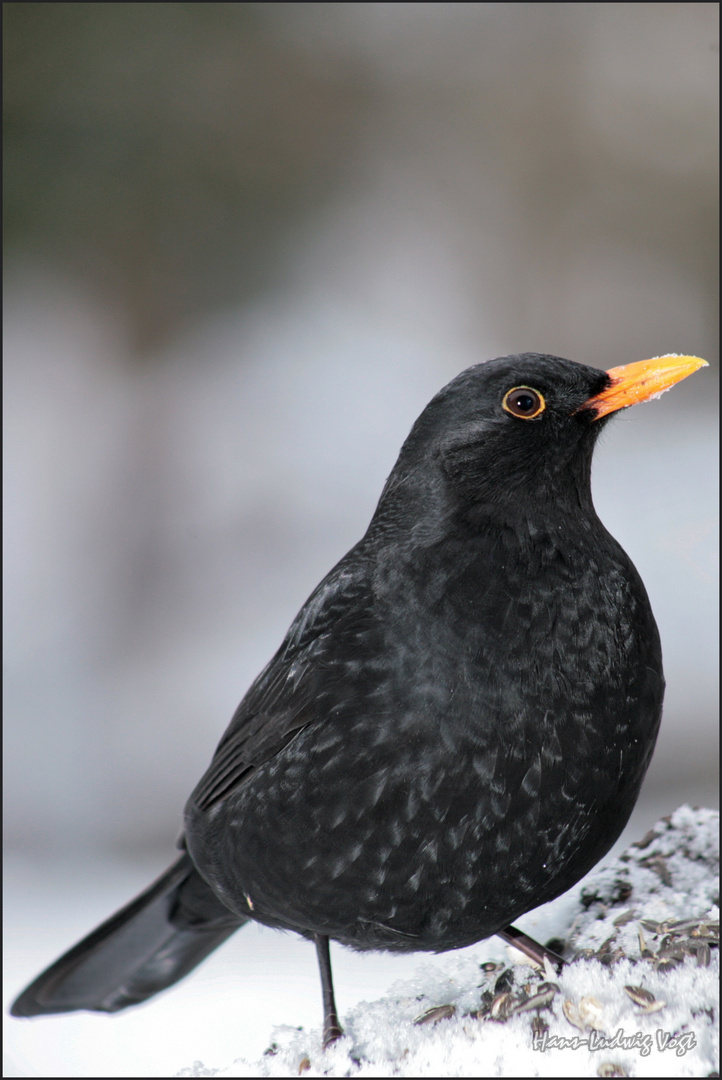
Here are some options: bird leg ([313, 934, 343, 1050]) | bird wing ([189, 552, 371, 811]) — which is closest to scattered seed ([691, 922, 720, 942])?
bird leg ([313, 934, 343, 1050])

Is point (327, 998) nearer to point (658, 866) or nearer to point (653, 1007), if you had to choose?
point (653, 1007)

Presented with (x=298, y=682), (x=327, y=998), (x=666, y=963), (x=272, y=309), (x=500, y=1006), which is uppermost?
(x=272, y=309)

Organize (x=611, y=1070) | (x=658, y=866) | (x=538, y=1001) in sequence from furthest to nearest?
(x=658, y=866) → (x=538, y=1001) → (x=611, y=1070)

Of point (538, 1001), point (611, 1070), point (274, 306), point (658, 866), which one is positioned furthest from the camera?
point (274, 306)

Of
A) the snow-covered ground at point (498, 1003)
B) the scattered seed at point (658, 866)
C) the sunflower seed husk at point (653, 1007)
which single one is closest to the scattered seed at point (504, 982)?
the snow-covered ground at point (498, 1003)

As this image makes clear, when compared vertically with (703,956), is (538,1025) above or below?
below

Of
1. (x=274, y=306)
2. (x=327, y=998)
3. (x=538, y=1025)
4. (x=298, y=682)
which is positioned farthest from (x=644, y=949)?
(x=274, y=306)

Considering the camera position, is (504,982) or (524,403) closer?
(524,403)

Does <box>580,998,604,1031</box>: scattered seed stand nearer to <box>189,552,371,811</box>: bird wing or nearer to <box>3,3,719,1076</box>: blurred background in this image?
<box>189,552,371,811</box>: bird wing
